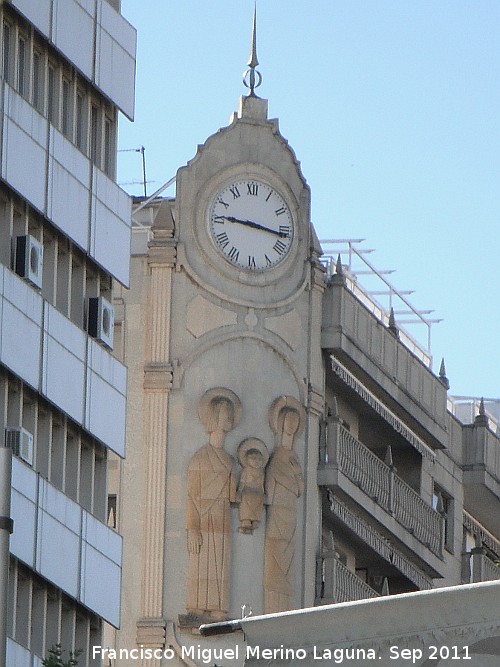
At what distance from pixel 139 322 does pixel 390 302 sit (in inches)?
457

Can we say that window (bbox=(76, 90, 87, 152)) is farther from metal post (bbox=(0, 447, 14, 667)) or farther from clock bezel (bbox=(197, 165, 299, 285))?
metal post (bbox=(0, 447, 14, 667))

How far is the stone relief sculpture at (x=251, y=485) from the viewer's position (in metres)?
55.2

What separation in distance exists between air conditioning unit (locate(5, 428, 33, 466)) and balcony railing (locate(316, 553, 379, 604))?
48.8ft

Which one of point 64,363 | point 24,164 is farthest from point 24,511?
point 24,164

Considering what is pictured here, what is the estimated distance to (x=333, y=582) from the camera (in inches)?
2258

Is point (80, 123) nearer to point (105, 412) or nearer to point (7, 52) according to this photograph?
point (7, 52)

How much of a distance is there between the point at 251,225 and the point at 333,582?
7.65m

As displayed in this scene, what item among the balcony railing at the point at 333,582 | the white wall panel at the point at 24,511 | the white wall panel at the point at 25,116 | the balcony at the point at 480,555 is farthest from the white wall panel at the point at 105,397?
the balcony at the point at 480,555

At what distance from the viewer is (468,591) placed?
22.2m

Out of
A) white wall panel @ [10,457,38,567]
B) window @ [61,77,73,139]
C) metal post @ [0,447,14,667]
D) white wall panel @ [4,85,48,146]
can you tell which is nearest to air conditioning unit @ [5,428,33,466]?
white wall panel @ [10,457,38,567]

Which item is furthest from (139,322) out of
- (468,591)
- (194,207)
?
(468,591)

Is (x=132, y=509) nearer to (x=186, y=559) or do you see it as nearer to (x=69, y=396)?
(x=186, y=559)

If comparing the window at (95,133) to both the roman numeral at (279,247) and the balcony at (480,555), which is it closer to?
the roman numeral at (279,247)

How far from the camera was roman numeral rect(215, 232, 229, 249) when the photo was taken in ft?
186
